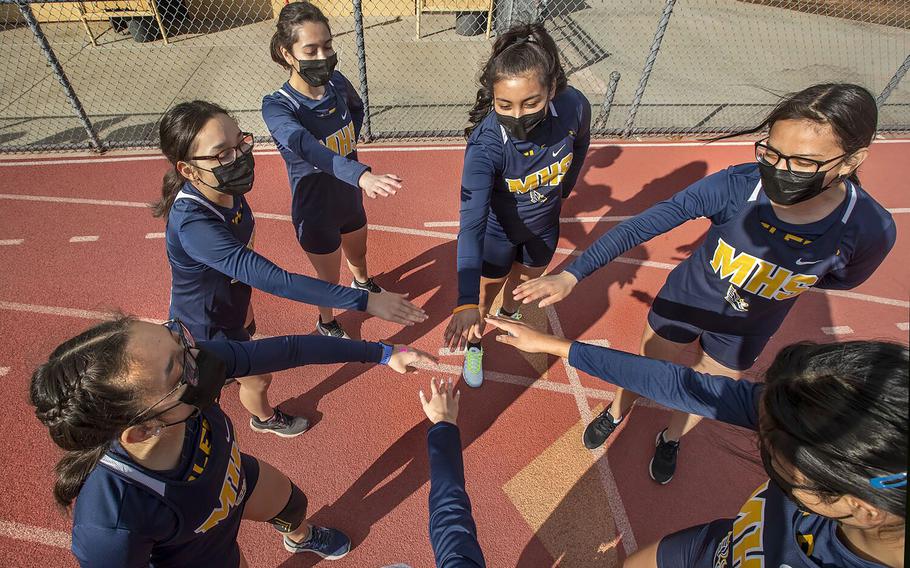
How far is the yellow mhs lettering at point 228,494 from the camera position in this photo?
1.89m

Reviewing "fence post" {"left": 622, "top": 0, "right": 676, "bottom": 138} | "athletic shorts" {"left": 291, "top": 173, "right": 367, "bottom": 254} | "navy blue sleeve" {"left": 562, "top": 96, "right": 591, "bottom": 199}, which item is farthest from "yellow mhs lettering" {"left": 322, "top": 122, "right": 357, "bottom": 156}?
"fence post" {"left": 622, "top": 0, "right": 676, "bottom": 138}

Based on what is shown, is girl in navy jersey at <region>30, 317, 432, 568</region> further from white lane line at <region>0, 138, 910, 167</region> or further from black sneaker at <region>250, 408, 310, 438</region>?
white lane line at <region>0, 138, 910, 167</region>

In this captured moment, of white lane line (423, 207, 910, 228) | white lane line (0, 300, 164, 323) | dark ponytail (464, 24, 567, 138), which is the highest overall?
dark ponytail (464, 24, 567, 138)

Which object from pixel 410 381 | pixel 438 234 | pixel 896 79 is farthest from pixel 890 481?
pixel 896 79

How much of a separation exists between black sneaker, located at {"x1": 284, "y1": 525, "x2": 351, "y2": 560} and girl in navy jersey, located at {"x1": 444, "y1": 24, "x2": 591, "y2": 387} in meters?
1.37

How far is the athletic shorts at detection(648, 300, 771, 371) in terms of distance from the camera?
8.97 feet

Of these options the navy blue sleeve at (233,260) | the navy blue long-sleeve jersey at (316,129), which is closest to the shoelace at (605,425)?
the navy blue sleeve at (233,260)

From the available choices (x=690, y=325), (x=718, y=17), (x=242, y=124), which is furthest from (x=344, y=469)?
(x=718, y=17)

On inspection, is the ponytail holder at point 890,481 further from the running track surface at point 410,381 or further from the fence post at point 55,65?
the fence post at point 55,65

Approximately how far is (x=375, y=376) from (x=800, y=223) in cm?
302

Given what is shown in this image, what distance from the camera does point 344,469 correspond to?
3.43 meters

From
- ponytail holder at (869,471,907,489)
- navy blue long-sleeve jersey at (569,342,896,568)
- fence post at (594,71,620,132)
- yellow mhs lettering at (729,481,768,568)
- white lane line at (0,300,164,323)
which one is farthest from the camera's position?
fence post at (594,71,620,132)

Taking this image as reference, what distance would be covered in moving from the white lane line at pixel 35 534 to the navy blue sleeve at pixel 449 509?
2728mm

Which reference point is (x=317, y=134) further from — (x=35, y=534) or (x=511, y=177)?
(x=35, y=534)
